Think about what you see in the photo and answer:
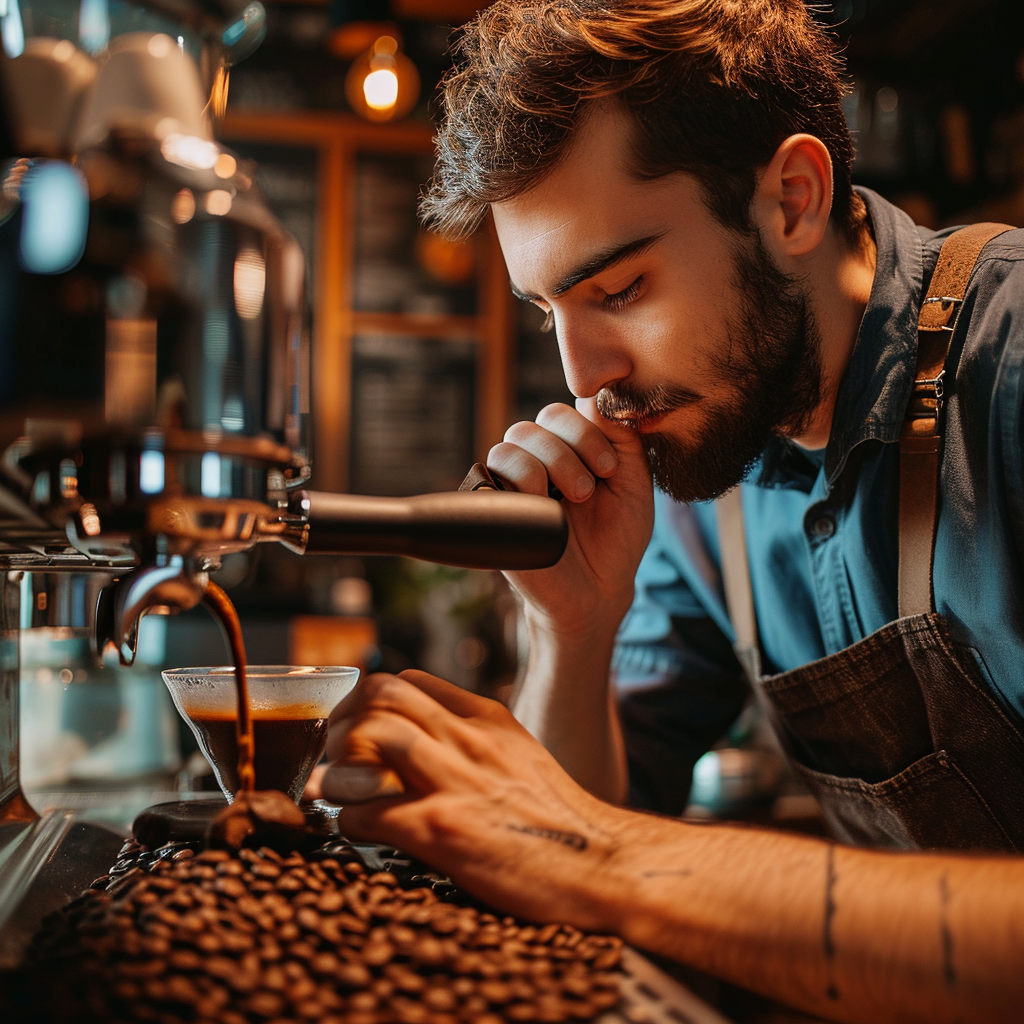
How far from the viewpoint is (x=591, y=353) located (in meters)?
1.06

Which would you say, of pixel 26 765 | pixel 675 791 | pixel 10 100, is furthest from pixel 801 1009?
pixel 26 765

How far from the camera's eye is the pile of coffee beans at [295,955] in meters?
0.43

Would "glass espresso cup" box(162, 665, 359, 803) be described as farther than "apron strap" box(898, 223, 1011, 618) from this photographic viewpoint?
No

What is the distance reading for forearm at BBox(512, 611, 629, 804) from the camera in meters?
1.17

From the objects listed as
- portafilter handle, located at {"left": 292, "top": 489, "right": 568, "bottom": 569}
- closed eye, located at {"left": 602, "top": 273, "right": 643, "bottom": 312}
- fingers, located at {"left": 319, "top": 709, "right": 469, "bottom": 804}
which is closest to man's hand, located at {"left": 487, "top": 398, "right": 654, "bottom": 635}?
closed eye, located at {"left": 602, "top": 273, "right": 643, "bottom": 312}

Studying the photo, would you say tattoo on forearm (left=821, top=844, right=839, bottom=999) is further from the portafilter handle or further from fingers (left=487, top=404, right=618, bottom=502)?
fingers (left=487, top=404, right=618, bottom=502)

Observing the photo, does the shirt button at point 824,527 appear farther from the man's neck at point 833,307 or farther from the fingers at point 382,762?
the fingers at point 382,762

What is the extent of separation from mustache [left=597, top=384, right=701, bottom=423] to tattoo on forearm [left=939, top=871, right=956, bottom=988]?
2.16 feet

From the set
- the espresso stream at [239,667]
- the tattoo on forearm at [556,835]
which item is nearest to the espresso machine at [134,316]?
the espresso stream at [239,667]

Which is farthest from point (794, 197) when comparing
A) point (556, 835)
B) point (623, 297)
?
point (556, 835)

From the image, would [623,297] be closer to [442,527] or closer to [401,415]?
[442,527]

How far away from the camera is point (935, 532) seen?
3.26ft

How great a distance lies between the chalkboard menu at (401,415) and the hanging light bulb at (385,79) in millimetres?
1060

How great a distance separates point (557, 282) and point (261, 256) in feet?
1.89
